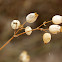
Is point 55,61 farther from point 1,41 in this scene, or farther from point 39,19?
point 1,41

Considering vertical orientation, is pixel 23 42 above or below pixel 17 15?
below

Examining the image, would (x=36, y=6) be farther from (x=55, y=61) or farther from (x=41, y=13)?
(x=55, y=61)

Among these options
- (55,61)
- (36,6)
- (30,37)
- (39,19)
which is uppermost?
(36,6)

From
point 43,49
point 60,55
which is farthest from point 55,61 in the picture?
point 43,49

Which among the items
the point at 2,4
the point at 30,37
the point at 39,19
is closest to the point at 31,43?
the point at 30,37

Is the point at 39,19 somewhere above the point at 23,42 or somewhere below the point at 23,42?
above

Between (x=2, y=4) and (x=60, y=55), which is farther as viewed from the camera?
(x=60, y=55)
